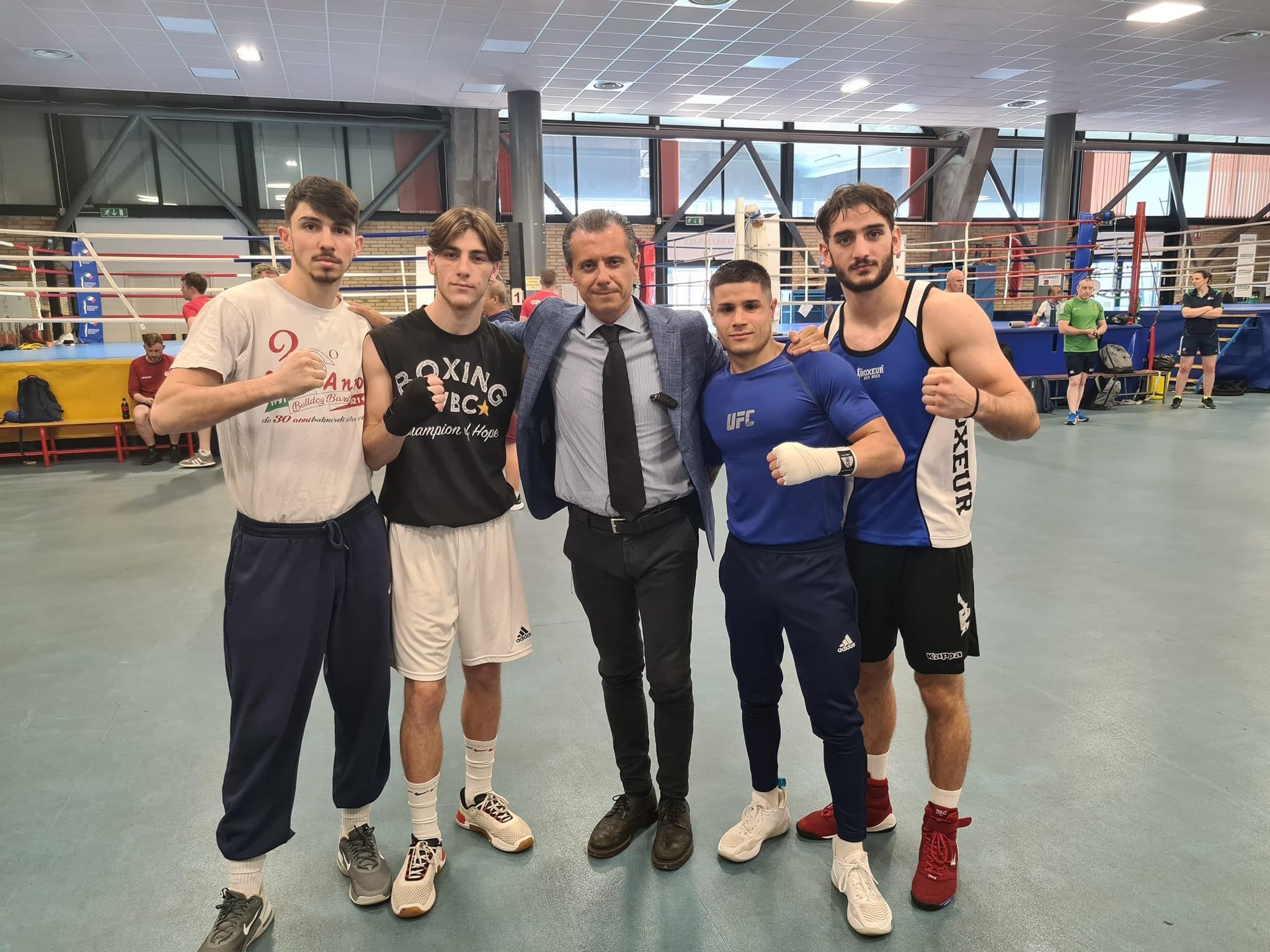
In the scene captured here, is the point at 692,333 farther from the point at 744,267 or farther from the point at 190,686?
the point at 190,686

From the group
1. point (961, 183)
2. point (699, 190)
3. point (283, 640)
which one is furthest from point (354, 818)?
point (961, 183)

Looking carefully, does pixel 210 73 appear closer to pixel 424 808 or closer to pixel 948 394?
pixel 424 808

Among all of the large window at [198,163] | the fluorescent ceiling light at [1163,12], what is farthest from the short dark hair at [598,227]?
the large window at [198,163]

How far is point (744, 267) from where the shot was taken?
1.97m

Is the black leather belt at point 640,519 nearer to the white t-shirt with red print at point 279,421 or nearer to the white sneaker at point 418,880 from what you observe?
the white t-shirt with red print at point 279,421

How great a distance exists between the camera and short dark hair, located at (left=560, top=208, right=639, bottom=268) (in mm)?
2006

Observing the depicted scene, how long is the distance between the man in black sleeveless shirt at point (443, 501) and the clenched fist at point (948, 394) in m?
1.05

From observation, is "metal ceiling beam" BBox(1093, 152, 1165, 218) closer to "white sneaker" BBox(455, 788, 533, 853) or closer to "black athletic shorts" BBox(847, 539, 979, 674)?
"black athletic shorts" BBox(847, 539, 979, 674)

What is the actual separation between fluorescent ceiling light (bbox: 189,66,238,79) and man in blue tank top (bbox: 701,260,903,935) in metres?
10.8

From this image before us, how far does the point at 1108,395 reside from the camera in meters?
10.0

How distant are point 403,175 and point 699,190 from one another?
547 centimetres

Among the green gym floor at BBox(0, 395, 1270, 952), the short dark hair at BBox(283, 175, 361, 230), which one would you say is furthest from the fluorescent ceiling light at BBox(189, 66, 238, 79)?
the short dark hair at BBox(283, 175, 361, 230)

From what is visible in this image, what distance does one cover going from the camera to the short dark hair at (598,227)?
6.58ft

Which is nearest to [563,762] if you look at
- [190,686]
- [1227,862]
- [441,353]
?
[441,353]
